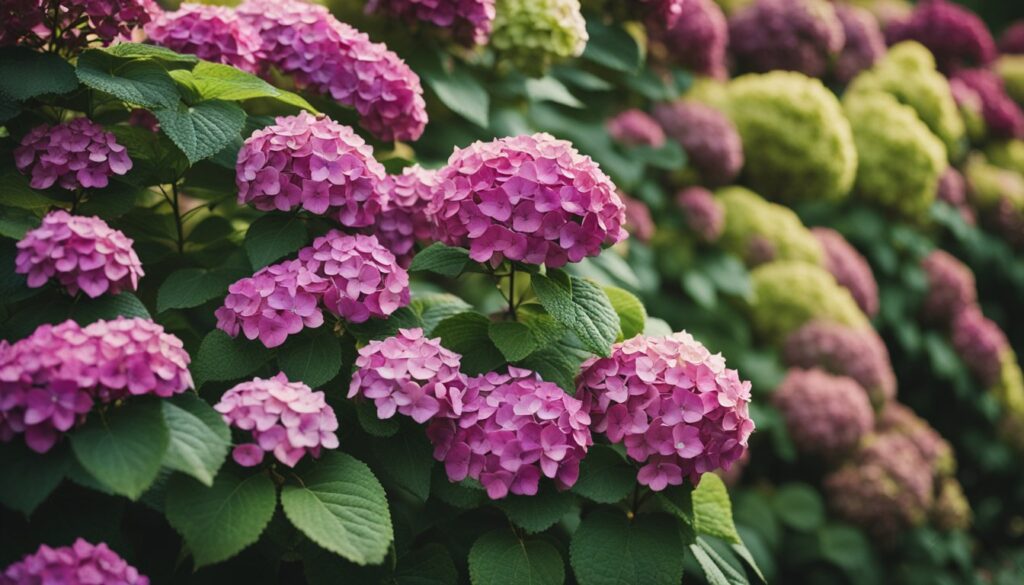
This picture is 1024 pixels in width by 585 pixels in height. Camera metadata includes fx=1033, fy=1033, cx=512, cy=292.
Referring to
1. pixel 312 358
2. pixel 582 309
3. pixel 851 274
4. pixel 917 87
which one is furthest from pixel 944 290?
pixel 312 358

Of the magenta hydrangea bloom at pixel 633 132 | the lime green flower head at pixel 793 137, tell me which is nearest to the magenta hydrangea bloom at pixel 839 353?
the lime green flower head at pixel 793 137

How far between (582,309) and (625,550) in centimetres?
36

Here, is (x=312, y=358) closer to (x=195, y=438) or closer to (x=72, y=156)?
(x=195, y=438)

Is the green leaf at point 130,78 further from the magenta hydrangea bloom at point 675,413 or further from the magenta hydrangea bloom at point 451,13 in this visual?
the magenta hydrangea bloom at point 675,413

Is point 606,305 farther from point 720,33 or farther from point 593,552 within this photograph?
point 720,33

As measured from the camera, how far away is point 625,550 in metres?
1.49

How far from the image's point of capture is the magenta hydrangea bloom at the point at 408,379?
1435 mm

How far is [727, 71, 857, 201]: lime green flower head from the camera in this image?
3.68 meters

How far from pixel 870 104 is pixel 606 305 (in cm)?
307

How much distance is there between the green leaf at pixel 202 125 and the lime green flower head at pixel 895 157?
3.15 m

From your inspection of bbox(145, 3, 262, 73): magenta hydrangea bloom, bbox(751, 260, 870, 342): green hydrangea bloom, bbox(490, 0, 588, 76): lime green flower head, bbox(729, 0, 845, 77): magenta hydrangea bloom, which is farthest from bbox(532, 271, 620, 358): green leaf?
bbox(729, 0, 845, 77): magenta hydrangea bloom

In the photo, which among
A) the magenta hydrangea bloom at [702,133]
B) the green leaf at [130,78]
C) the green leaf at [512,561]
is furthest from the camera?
the magenta hydrangea bloom at [702,133]

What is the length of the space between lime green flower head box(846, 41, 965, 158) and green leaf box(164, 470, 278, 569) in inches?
148

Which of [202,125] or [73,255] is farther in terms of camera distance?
[202,125]
